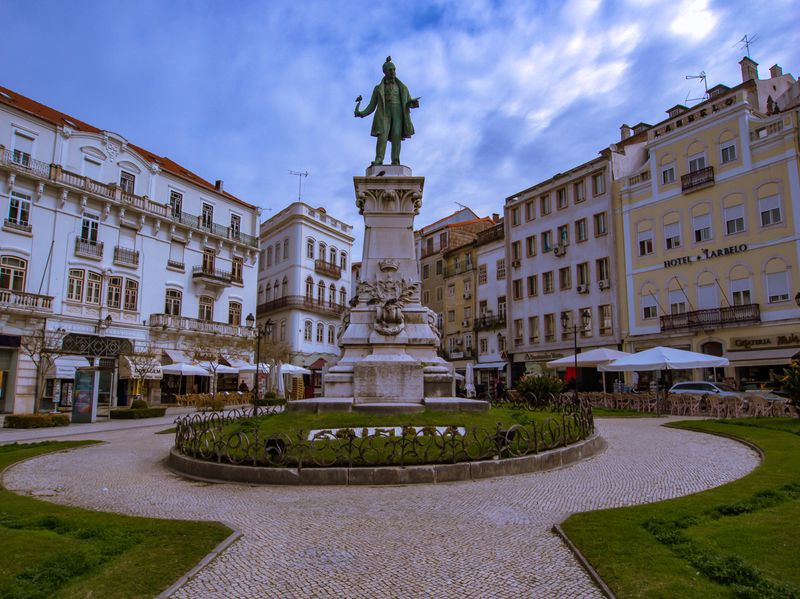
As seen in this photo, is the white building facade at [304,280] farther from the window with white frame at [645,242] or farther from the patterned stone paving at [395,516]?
the patterned stone paving at [395,516]

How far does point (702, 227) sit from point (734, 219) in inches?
73.2

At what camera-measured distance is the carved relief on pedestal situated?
14.1 metres

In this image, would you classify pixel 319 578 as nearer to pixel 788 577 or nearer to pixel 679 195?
pixel 788 577

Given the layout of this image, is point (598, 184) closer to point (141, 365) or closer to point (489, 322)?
point (489, 322)

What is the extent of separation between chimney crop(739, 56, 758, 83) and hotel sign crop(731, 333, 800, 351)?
59.8 feet

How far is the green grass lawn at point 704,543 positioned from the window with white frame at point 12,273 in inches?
1286

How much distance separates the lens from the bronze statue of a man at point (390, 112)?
16.5 metres

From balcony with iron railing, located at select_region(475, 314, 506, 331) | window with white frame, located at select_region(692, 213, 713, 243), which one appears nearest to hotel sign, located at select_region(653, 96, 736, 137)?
window with white frame, located at select_region(692, 213, 713, 243)

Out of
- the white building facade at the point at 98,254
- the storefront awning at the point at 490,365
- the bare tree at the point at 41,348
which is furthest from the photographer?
the storefront awning at the point at 490,365

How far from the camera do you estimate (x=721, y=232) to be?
32188 millimetres

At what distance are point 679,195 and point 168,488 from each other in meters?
34.9

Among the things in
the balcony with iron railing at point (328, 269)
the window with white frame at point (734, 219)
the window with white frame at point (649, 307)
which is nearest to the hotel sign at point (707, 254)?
the window with white frame at point (734, 219)

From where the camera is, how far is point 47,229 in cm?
3159

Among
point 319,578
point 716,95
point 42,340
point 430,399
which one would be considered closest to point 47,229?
point 42,340
